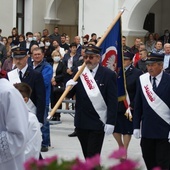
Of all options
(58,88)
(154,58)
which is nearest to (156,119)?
(154,58)

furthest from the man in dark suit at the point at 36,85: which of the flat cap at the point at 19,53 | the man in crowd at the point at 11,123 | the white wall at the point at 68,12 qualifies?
the white wall at the point at 68,12

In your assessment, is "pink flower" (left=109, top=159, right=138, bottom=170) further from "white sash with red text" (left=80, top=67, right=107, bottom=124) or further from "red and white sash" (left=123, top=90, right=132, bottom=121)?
"red and white sash" (left=123, top=90, right=132, bottom=121)

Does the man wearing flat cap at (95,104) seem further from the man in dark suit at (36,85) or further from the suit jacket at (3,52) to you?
the suit jacket at (3,52)

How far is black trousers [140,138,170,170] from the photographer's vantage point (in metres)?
7.03

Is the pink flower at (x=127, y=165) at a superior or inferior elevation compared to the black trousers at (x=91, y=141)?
superior

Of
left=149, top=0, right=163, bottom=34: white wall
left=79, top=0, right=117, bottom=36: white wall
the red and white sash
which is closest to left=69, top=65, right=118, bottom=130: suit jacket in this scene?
the red and white sash

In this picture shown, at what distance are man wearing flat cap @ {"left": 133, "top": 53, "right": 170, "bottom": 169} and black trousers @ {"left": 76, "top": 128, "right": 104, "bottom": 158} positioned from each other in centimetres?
52

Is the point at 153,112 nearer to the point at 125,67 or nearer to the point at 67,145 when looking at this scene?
the point at 125,67

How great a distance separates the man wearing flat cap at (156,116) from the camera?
23.2 ft

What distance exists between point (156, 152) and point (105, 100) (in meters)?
0.95

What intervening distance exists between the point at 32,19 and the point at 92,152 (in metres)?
20.3

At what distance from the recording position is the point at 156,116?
7.16 m

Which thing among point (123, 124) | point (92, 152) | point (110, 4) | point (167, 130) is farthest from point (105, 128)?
point (110, 4)

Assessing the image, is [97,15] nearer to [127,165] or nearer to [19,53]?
[19,53]
